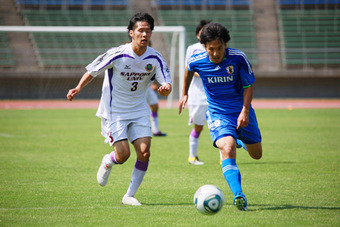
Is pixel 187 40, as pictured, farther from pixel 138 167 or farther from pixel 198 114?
pixel 138 167

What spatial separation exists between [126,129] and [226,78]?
A: 54.7 inches

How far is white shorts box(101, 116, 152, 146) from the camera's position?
552 centimetres

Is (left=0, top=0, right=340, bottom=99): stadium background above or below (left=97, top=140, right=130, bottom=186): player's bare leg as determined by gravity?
below

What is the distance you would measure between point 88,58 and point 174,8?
8771mm

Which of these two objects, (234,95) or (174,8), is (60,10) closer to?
(174,8)

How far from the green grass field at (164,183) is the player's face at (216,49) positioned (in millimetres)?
1739

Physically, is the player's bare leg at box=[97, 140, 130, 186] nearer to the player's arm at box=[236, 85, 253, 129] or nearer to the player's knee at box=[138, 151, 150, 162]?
the player's knee at box=[138, 151, 150, 162]

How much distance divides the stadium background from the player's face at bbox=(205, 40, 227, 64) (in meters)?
20.5

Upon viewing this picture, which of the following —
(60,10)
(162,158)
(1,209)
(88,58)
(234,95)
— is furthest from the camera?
(60,10)

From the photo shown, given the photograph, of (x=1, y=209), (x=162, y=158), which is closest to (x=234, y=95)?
(x=1, y=209)

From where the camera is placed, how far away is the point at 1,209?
505 centimetres

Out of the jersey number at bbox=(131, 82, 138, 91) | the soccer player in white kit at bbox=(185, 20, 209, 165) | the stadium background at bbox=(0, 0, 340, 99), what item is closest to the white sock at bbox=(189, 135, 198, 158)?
the soccer player in white kit at bbox=(185, 20, 209, 165)

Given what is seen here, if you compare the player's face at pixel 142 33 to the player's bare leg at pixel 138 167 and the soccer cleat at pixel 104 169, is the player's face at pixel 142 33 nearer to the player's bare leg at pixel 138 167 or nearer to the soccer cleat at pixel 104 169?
the player's bare leg at pixel 138 167

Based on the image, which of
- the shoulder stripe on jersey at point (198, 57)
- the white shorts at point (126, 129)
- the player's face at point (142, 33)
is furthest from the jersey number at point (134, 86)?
the shoulder stripe on jersey at point (198, 57)
